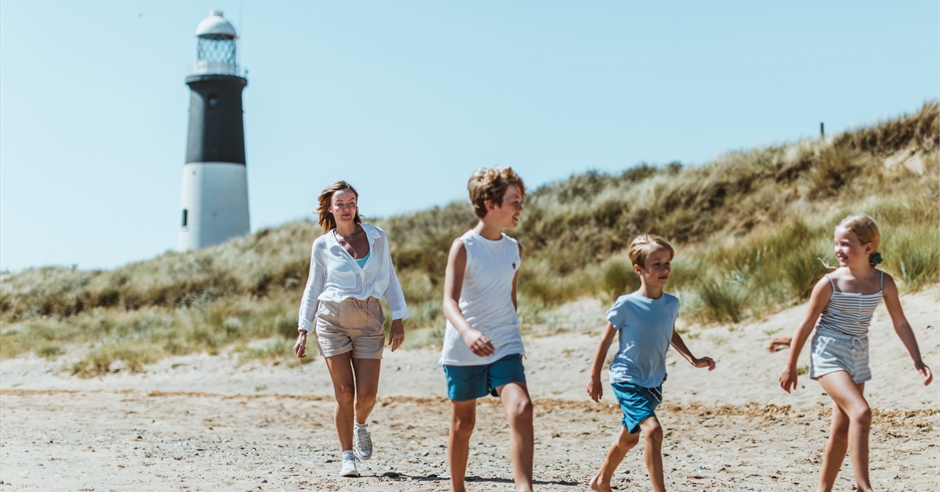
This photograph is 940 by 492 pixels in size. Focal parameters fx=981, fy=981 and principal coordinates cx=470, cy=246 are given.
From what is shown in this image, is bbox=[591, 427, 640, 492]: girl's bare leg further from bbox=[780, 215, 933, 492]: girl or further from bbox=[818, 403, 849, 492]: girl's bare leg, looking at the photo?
bbox=[818, 403, 849, 492]: girl's bare leg

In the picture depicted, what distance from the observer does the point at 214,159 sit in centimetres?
3572

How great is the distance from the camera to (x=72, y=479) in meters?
6.12

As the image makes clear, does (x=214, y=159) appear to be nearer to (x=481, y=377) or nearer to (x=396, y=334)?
(x=396, y=334)

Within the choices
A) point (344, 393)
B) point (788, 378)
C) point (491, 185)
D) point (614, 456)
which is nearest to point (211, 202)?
point (344, 393)

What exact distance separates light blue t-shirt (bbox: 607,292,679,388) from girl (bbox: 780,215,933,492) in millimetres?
625

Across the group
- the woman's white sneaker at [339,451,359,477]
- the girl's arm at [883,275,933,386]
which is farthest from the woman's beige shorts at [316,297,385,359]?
the girl's arm at [883,275,933,386]

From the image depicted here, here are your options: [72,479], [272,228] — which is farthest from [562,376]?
[272,228]

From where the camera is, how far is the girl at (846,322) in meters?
4.90

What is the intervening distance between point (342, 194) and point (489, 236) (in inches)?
74.2

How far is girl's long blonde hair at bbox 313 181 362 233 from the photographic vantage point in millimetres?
6406

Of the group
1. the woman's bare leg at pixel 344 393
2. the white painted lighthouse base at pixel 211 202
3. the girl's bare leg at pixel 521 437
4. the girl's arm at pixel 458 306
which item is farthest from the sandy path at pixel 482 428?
the white painted lighthouse base at pixel 211 202

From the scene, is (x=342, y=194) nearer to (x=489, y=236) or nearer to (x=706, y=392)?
(x=489, y=236)

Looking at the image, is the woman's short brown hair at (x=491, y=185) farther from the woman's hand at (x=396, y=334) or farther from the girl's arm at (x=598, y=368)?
the woman's hand at (x=396, y=334)

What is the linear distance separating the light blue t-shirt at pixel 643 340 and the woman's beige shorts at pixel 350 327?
6.09ft
